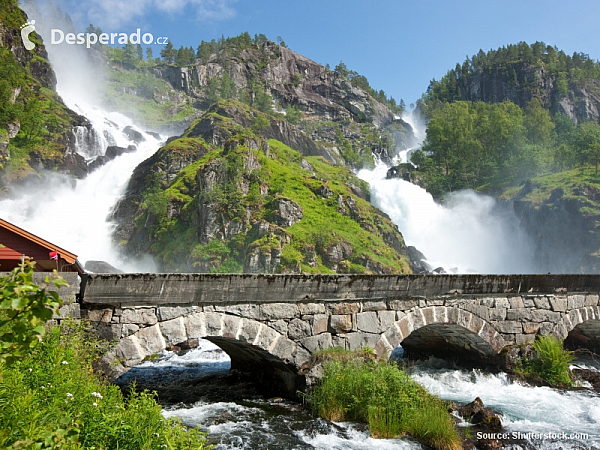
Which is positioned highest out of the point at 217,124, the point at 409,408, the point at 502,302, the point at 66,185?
the point at 217,124

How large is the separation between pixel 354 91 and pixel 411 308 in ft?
373

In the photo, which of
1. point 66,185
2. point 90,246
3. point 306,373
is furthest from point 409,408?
point 66,185

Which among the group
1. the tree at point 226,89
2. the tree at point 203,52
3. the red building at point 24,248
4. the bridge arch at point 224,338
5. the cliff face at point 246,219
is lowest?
the bridge arch at point 224,338

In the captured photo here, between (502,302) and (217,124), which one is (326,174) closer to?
(217,124)

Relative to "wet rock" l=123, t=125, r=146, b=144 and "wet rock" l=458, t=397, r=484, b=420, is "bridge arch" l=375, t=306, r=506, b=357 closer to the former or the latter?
"wet rock" l=458, t=397, r=484, b=420

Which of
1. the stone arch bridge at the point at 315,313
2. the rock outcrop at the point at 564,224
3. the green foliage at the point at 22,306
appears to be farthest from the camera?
the rock outcrop at the point at 564,224

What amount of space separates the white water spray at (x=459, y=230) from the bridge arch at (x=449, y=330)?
35.1 metres

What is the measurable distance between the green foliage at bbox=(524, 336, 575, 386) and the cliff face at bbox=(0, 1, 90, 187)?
39.6 metres

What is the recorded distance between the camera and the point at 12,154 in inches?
1558

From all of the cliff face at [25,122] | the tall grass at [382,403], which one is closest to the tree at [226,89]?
the cliff face at [25,122]

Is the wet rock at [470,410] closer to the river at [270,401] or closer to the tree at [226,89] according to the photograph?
the river at [270,401]

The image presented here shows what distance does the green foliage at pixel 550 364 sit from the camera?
35.8 ft

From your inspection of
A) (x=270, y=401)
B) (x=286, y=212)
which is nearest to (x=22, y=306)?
(x=270, y=401)

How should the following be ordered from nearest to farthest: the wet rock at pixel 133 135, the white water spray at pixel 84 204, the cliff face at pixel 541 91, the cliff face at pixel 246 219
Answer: the cliff face at pixel 246 219
the white water spray at pixel 84 204
the wet rock at pixel 133 135
the cliff face at pixel 541 91
